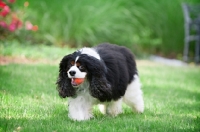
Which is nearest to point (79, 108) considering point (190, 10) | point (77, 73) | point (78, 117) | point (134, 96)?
point (78, 117)

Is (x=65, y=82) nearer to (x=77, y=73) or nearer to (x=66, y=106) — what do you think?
(x=77, y=73)

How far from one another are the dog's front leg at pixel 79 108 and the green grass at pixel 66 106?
4.2 inches

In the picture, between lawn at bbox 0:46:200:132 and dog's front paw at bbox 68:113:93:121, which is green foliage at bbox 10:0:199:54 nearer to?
lawn at bbox 0:46:200:132

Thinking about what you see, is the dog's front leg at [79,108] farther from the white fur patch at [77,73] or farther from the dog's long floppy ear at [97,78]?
the white fur patch at [77,73]

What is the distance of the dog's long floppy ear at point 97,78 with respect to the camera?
5.34 m

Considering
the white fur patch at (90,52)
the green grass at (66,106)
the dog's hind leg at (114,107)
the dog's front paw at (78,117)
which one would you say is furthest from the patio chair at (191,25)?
the dog's front paw at (78,117)

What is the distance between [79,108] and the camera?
546cm

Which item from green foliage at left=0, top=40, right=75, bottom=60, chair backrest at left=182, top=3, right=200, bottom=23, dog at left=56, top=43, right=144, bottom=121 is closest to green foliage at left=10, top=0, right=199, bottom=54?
chair backrest at left=182, top=3, right=200, bottom=23

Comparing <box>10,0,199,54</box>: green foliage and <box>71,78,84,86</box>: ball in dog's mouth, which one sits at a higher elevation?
<box>10,0,199,54</box>: green foliage

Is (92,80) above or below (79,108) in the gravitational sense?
above

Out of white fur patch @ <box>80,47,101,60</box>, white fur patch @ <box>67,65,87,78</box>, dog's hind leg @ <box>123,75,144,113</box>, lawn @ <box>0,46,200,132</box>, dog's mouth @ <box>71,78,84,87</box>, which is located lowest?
lawn @ <box>0,46,200,132</box>

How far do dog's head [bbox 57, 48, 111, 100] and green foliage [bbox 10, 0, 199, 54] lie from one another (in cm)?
853

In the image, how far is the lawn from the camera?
508cm

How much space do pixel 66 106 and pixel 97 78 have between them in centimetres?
124
